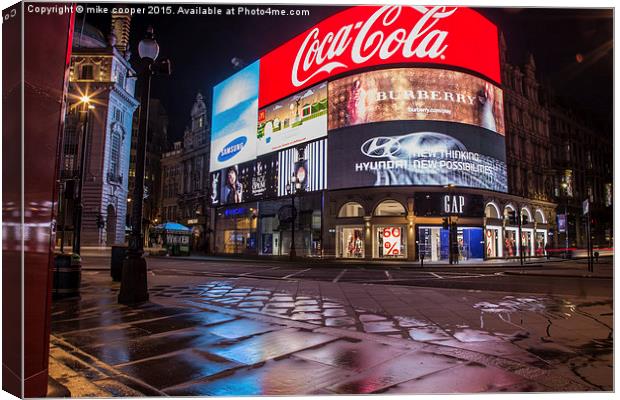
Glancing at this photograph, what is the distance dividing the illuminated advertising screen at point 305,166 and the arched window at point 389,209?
18.3 ft

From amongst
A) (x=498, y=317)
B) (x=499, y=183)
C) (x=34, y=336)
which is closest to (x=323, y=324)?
(x=498, y=317)

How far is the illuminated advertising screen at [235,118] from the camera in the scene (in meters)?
49.1

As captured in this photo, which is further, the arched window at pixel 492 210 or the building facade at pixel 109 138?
the building facade at pixel 109 138

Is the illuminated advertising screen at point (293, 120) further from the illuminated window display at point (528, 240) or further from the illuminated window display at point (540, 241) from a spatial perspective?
the illuminated window display at point (540, 241)

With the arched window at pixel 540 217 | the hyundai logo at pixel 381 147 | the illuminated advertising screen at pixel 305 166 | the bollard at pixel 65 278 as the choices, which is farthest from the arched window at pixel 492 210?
the bollard at pixel 65 278

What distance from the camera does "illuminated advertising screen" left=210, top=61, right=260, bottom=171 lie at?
4906 centimetres

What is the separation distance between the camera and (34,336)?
3.70 m

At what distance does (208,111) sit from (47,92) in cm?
6231

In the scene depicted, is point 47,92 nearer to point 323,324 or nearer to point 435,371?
point 435,371

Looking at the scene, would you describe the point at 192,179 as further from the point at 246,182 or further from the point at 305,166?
the point at 305,166

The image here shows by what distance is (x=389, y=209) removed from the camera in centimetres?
3725

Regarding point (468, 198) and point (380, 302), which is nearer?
point (380, 302)

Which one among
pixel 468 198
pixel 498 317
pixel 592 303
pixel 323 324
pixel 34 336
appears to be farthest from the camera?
pixel 468 198

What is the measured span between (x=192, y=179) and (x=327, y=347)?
6515 centimetres
